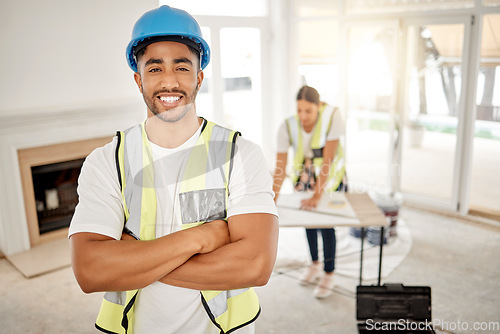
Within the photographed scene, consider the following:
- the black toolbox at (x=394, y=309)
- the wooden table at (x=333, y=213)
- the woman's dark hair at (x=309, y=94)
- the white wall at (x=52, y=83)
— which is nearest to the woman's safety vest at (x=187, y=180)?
the white wall at (x=52, y=83)

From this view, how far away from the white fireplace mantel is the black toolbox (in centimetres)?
186

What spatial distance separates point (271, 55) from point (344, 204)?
2898mm

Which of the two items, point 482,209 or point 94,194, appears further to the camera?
point 482,209

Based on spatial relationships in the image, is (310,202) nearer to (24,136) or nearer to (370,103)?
(24,136)

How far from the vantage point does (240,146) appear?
92 centimetres

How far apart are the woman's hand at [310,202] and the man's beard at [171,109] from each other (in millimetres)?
1678

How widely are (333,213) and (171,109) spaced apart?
171cm

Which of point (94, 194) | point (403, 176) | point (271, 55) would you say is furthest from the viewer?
point (271, 55)

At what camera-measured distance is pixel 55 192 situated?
3.59m

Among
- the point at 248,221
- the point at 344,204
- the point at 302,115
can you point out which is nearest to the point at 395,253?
the point at 344,204

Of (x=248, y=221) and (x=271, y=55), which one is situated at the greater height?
(x=271, y=55)

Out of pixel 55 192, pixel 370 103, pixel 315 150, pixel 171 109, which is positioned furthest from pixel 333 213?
pixel 370 103

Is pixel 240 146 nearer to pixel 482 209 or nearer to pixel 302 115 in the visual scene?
pixel 302 115

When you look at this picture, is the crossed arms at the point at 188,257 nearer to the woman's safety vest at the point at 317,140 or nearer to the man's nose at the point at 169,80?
the man's nose at the point at 169,80
